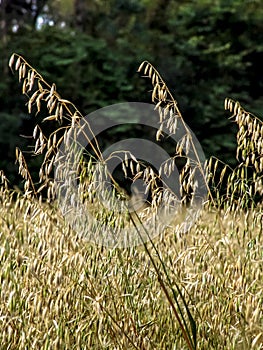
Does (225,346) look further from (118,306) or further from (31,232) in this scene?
(31,232)

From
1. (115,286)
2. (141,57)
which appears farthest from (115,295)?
(141,57)

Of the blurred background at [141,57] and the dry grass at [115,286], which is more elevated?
the blurred background at [141,57]

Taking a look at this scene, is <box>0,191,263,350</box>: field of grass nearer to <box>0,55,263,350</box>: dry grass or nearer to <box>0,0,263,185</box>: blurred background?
<box>0,55,263,350</box>: dry grass

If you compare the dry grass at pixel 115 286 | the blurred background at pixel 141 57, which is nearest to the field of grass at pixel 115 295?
the dry grass at pixel 115 286

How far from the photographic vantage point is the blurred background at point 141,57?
10891 millimetres

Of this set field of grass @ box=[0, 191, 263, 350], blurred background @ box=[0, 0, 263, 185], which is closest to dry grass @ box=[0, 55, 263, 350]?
field of grass @ box=[0, 191, 263, 350]

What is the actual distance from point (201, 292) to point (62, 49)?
9.23 m

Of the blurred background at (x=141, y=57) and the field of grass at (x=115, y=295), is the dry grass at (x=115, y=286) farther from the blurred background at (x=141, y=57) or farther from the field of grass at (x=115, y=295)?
the blurred background at (x=141, y=57)

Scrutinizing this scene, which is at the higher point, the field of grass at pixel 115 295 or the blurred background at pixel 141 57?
the blurred background at pixel 141 57

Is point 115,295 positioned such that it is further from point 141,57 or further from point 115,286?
point 141,57

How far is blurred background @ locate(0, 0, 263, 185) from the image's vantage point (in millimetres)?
10891

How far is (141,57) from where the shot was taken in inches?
Answer: 432

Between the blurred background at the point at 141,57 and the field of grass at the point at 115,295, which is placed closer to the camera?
the field of grass at the point at 115,295

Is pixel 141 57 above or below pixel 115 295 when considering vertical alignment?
above
